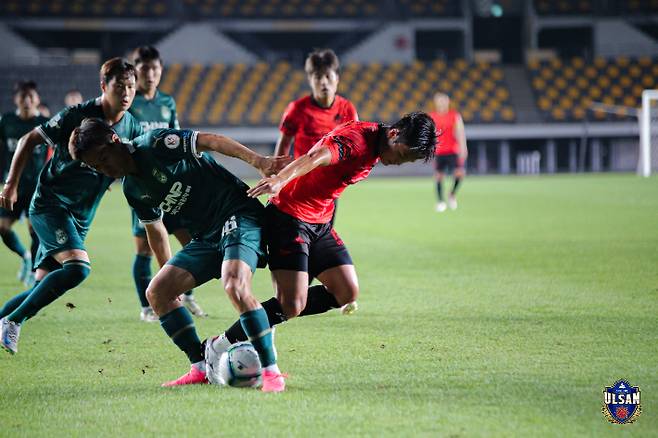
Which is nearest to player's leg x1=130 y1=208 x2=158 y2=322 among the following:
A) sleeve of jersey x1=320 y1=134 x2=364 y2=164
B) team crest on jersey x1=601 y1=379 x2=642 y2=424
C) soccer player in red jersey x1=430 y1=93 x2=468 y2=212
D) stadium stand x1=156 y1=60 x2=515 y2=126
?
sleeve of jersey x1=320 y1=134 x2=364 y2=164

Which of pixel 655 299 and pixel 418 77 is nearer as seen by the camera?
pixel 655 299

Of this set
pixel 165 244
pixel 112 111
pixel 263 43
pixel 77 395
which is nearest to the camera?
pixel 77 395

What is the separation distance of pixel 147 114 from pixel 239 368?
133 inches

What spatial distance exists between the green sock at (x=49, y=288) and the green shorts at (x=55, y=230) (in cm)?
15

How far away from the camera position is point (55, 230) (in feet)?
20.8

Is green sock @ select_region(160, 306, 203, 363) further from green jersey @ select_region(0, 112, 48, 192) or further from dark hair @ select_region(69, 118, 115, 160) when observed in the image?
green jersey @ select_region(0, 112, 48, 192)

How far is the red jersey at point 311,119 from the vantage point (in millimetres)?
8352

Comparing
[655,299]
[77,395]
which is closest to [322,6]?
[655,299]

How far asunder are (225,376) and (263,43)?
4009 cm

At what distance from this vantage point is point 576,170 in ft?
123

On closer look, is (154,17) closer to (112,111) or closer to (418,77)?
(418,77)

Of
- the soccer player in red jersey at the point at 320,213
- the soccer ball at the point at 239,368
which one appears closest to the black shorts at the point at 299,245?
the soccer player in red jersey at the point at 320,213

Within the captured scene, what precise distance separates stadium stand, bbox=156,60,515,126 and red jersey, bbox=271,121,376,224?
32.1 m

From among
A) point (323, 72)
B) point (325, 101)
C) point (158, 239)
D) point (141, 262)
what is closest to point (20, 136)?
point (141, 262)
